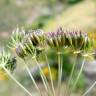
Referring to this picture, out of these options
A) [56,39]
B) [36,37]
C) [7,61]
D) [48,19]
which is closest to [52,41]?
[56,39]

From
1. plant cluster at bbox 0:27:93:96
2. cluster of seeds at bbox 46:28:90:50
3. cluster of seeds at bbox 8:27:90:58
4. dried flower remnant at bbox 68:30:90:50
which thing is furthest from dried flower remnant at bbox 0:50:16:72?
dried flower remnant at bbox 68:30:90:50

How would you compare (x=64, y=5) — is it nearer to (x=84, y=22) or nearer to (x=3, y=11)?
(x=3, y=11)

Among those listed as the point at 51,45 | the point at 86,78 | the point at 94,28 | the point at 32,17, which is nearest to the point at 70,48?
the point at 51,45

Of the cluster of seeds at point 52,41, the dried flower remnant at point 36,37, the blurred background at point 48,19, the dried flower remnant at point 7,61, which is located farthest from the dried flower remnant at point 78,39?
the blurred background at point 48,19

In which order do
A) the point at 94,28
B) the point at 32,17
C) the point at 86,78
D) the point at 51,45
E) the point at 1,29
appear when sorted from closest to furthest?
the point at 51,45
the point at 86,78
the point at 94,28
the point at 1,29
the point at 32,17

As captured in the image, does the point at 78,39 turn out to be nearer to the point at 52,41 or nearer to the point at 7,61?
the point at 52,41

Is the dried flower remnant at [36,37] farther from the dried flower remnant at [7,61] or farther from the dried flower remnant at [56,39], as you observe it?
the dried flower remnant at [7,61]

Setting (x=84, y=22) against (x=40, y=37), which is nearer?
(x=40, y=37)

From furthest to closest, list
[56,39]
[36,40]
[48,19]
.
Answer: [48,19], [36,40], [56,39]
